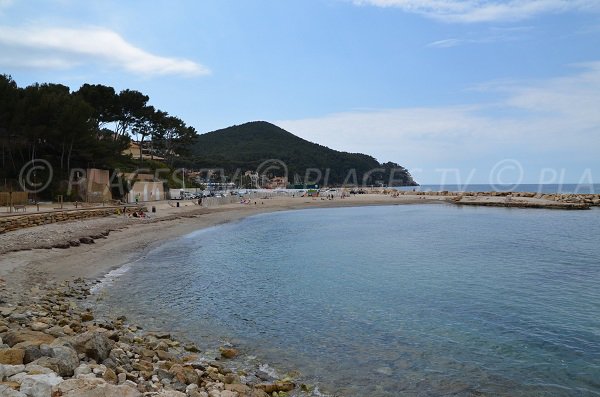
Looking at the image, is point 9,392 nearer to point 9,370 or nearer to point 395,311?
point 9,370

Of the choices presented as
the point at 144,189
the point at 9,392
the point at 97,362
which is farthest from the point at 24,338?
the point at 144,189

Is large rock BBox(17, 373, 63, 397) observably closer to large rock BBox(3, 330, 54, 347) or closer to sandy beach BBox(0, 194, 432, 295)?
large rock BBox(3, 330, 54, 347)

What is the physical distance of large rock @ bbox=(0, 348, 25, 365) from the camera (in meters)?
6.41

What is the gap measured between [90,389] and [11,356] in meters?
1.81

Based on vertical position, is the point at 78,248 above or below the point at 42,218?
below

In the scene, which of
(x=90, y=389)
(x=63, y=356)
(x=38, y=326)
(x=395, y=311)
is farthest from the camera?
(x=395, y=311)

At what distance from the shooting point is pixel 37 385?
541 centimetres

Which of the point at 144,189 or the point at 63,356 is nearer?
the point at 63,356

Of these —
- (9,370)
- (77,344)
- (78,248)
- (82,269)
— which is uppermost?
(9,370)

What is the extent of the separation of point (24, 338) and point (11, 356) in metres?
1.46

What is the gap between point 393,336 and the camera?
12.2 m

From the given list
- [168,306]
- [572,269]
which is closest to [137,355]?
[168,306]

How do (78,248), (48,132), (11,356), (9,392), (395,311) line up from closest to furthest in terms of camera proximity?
1. (9,392)
2. (11,356)
3. (395,311)
4. (78,248)
5. (48,132)

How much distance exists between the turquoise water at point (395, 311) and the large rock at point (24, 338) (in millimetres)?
4298
